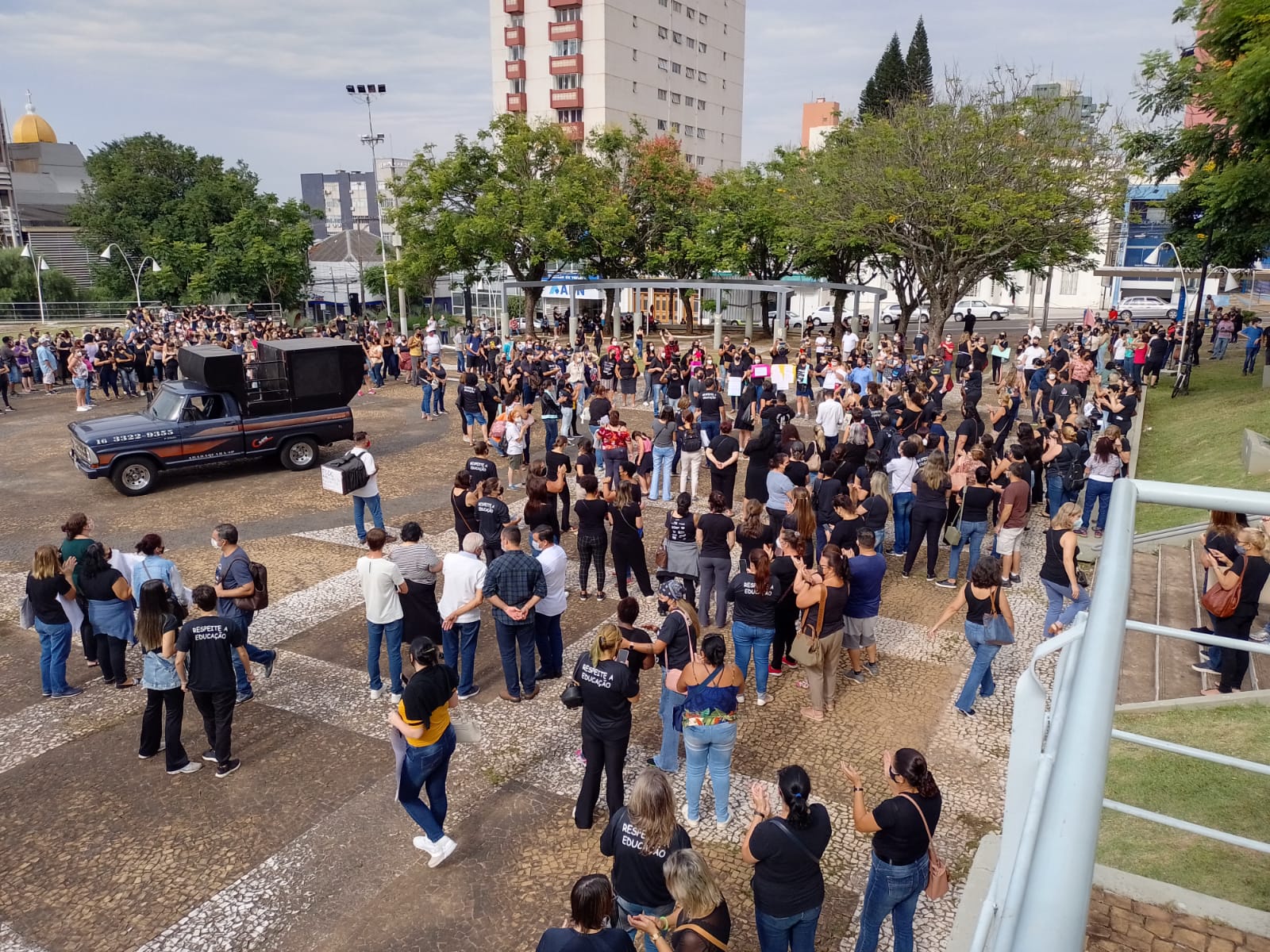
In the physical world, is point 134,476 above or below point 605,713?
below

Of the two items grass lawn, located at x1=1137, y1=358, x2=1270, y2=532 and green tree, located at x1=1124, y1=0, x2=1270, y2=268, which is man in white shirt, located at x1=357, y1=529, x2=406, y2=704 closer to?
grass lawn, located at x1=1137, y1=358, x2=1270, y2=532

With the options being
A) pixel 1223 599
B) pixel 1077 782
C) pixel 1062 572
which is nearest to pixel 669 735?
pixel 1062 572

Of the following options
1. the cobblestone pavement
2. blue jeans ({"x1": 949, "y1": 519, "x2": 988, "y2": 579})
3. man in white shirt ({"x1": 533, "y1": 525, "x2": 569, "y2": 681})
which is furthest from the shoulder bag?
man in white shirt ({"x1": 533, "y1": 525, "x2": 569, "y2": 681})

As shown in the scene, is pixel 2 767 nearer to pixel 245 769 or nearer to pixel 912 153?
pixel 245 769

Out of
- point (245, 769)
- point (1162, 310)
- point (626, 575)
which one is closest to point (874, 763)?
point (626, 575)

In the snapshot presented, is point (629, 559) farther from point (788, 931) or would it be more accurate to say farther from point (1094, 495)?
point (1094, 495)

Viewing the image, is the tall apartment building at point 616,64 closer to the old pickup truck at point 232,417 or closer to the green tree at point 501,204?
the green tree at point 501,204

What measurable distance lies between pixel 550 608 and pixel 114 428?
34.8 feet

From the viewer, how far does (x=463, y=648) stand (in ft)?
26.2

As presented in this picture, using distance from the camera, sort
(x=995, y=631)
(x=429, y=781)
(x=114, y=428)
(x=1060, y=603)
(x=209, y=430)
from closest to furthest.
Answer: (x=429, y=781), (x=995, y=631), (x=1060, y=603), (x=114, y=428), (x=209, y=430)

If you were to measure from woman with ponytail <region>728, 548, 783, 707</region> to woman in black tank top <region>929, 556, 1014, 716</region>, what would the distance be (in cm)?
157

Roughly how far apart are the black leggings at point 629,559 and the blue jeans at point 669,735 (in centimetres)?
299

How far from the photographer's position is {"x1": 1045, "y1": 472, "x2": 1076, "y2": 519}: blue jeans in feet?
39.7

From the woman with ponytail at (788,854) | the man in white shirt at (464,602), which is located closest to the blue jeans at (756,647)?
the man in white shirt at (464,602)
